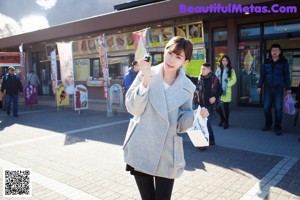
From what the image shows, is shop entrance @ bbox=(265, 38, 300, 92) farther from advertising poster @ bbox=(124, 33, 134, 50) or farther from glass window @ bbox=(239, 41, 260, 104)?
advertising poster @ bbox=(124, 33, 134, 50)

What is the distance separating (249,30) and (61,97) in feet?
25.5

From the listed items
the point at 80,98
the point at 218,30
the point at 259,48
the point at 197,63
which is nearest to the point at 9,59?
the point at 80,98

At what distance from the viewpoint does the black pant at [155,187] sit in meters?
2.33

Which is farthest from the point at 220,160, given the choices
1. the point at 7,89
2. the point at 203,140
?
the point at 7,89

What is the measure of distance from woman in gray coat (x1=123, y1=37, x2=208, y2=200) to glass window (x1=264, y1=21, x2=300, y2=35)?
8.45 m

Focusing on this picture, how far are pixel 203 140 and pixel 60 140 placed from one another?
18.2 ft

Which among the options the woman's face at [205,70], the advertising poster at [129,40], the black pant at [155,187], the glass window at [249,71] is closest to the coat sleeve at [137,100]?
the black pant at [155,187]

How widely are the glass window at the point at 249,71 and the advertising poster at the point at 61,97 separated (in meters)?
7.03

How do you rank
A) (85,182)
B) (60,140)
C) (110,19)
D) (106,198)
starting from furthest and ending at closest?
(110,19) → (60,140) → (85,182) → (106,198)

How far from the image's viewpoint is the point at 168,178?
91.0 inches

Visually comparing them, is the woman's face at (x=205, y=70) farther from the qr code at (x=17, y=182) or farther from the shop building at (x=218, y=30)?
the qr code at (x=17, y=182)

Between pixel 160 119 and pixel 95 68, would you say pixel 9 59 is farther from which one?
pixel 160 119

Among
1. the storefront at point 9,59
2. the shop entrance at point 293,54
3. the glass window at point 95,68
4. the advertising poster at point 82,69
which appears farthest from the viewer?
the storefront at point 9,59

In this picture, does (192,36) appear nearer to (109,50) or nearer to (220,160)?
(109,50)
